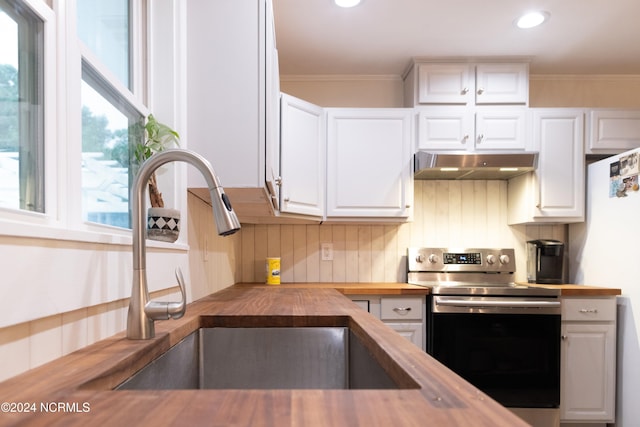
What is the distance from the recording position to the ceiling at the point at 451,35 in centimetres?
202

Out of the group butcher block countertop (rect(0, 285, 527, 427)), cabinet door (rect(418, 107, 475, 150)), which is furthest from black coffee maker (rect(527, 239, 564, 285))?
butcher block countertop (rect(0, 285, 527, 427))

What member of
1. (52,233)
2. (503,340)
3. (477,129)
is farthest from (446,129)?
(52,233)

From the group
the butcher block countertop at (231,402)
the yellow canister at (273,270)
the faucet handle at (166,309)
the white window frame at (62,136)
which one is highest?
the white window frame at (62,136)

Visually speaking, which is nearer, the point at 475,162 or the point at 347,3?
the point at 347,3

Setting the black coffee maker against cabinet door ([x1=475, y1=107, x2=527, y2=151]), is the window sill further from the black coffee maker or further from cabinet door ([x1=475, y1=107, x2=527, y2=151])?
the black coffee maker

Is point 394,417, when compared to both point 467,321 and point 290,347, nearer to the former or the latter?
point 290,347

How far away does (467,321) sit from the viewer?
224 cm

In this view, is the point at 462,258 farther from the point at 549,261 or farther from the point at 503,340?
the point at 503,340

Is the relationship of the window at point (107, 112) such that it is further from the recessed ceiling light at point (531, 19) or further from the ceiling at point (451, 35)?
the recessed ceiling light at point (531, 19)

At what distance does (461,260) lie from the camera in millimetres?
2730

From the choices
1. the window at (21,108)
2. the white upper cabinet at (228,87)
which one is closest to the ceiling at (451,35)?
the white upper cabinet at (228,87)

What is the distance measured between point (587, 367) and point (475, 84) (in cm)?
188

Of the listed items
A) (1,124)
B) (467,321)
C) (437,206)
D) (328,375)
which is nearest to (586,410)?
(467,321)

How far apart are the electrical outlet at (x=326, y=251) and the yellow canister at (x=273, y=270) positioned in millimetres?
362
